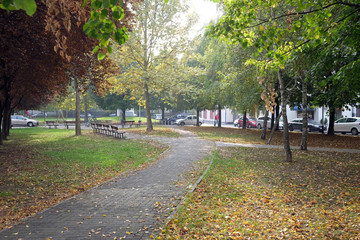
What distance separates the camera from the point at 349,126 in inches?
1030

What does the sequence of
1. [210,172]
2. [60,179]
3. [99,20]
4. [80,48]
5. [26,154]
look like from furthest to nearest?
[26,154] < [80,48] < [210,172] < [60,179] < [99,20]

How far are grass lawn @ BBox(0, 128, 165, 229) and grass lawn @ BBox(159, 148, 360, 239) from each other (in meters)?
3.18

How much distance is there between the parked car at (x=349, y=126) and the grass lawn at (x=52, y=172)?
20.8m

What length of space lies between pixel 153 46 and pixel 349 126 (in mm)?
19979

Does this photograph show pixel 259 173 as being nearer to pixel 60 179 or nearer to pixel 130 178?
pixel 130 178

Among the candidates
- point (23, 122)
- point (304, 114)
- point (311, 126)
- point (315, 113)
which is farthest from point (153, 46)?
point (315, 113)

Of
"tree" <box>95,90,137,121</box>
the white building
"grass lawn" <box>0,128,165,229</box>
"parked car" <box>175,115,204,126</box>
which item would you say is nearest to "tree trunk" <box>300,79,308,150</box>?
the white building

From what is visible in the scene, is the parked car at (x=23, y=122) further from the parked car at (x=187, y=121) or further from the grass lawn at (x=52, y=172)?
the grass lawn at (x=52, y=172)

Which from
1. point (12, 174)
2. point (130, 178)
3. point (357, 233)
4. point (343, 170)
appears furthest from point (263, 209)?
point (12, 174)

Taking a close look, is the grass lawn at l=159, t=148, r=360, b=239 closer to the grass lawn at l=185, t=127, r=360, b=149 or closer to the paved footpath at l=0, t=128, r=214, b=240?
the paved footpath at l=0, t=128, r=214, b=240

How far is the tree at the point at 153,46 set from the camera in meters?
22.3

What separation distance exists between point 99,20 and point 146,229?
342cm

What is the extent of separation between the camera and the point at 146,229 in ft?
15.4

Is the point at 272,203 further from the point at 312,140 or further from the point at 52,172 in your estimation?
the point at 312,140
